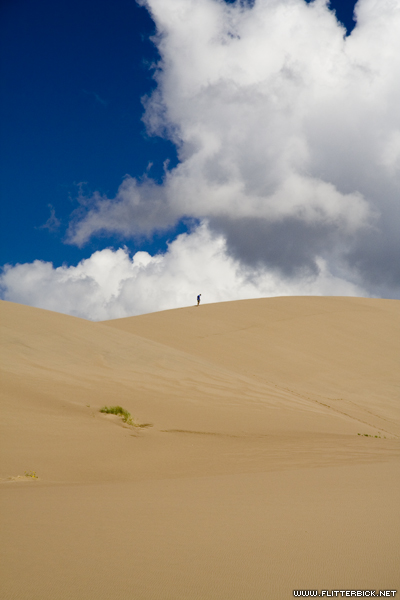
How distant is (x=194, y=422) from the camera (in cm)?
925

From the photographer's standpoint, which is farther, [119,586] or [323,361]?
[323,361]

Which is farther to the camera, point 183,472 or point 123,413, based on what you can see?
point 123,413

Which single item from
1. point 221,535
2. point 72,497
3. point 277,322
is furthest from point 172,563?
point 277,322

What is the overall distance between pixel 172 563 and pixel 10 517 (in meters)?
1.75

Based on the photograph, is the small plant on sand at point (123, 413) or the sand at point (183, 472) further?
the small plant on sand at point (123, 413)

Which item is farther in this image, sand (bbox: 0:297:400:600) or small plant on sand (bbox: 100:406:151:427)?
small plant on sand (bbox: 100:406:151:427)

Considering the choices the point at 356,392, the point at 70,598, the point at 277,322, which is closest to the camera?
the point at 70,598

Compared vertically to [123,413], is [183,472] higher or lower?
lower

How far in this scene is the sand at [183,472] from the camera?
275 cm

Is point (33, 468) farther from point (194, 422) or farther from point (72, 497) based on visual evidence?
point (194, 422)

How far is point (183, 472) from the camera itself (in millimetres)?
6492

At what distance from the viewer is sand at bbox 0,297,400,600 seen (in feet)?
9.01

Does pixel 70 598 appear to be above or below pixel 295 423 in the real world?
below

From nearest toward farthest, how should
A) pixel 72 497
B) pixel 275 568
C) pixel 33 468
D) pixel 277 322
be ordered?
pixel 275 568 → pixel 72 497 → pixel 33 468 → pixel 277 322
